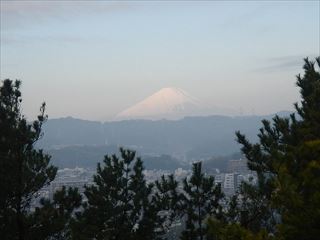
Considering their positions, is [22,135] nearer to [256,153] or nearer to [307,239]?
[256,153]

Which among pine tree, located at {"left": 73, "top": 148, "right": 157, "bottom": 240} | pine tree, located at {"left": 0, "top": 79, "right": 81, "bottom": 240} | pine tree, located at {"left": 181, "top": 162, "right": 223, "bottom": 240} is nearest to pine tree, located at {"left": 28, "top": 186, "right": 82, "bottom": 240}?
pine tree, located at {"left": 0, "top": 79, "right": 81, "bottom": 240}

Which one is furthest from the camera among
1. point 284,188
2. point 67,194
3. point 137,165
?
point 137,165

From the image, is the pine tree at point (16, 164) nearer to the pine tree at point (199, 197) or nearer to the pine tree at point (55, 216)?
the pine tree at point (55, 216)

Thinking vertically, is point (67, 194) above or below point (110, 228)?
above

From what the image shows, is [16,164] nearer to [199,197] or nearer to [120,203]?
[120,203]

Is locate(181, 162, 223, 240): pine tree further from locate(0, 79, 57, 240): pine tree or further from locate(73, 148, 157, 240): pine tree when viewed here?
locate(0, 79, 57, 240): pine tree

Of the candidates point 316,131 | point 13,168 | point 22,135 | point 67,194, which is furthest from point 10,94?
point 316,131

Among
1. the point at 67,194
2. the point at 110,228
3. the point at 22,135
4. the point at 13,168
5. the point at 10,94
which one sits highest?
the point at 10,94

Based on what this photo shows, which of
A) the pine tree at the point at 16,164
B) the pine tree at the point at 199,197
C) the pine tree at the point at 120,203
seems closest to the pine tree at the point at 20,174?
the pine tree at the point at 16,164
